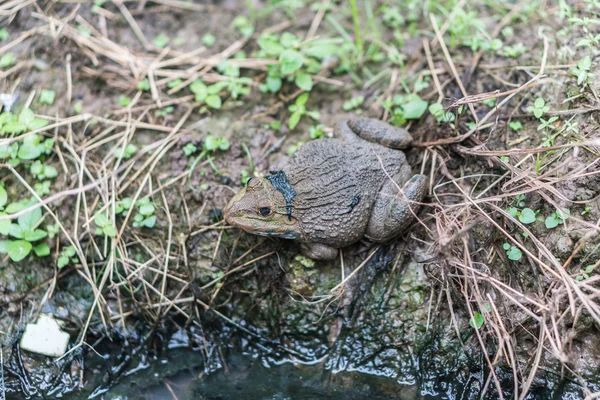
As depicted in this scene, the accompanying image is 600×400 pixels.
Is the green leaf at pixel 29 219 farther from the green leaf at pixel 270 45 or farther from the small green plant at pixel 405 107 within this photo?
the small green plant at pixel 405 107

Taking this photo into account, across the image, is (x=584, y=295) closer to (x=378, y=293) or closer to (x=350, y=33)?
(x=378, y=293)

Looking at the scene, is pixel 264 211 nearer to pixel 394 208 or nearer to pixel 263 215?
pixel 263 215

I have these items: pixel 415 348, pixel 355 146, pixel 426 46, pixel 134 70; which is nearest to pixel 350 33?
pixel 426 46

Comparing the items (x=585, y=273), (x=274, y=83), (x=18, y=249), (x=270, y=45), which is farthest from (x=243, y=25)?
(x=585, y=273)

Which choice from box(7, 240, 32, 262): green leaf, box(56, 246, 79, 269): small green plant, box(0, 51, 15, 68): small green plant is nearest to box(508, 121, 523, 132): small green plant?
box(56, 246, 79, 269): small green plant

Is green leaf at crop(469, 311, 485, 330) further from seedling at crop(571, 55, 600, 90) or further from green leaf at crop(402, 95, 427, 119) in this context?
seedling at crop(571, 55, 600, 90)

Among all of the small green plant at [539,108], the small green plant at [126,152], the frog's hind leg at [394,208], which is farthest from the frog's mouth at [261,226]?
the small green plant at [539,108]

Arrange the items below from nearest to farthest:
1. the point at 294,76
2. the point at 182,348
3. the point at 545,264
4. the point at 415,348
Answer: the point at 545,264, the point at 415,348, the point at 182,348, the point at 294,76
